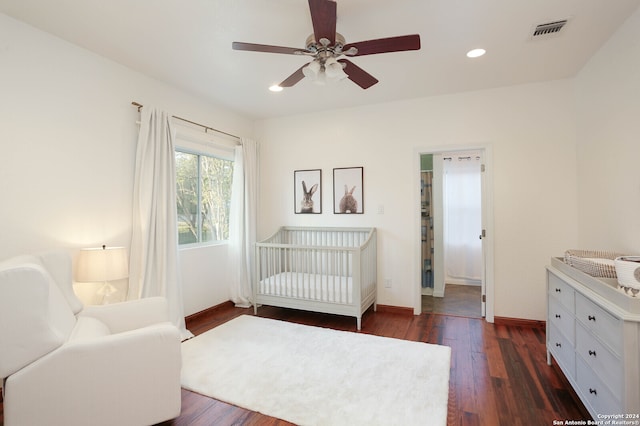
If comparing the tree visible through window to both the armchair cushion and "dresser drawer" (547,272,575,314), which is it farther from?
"dresser drawer" (547,272,575,314)

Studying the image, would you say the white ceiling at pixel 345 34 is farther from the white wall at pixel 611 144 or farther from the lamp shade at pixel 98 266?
the lamp shade at pixel 98 266

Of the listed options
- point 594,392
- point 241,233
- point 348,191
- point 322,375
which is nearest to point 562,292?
point 594,392

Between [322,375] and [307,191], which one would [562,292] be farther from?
[307,191]

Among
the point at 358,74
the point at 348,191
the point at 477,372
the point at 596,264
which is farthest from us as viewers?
the point at 348,191

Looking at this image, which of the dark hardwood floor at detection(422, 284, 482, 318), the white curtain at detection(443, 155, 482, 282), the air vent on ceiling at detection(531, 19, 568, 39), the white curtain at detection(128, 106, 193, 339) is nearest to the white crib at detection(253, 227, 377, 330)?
the dark hardwood floor at detection(422, 284, 482, 318)

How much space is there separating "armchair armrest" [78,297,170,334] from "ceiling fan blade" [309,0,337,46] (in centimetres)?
217

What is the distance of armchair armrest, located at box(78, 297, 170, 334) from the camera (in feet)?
6.90

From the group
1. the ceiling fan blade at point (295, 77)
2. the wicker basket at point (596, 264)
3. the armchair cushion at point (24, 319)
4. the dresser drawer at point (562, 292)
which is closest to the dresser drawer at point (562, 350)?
the dresser drawer at point (562, 292)

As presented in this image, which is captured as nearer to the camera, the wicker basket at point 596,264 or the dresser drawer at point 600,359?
the dresser drawer at point 600,359

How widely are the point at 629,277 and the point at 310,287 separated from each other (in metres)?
2.56

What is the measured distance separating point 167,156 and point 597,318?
3510 mm

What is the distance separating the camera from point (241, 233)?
403 centimetres

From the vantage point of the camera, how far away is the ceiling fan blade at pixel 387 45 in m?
1.76

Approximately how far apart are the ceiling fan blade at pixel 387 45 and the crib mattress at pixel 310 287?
6.93 feet
